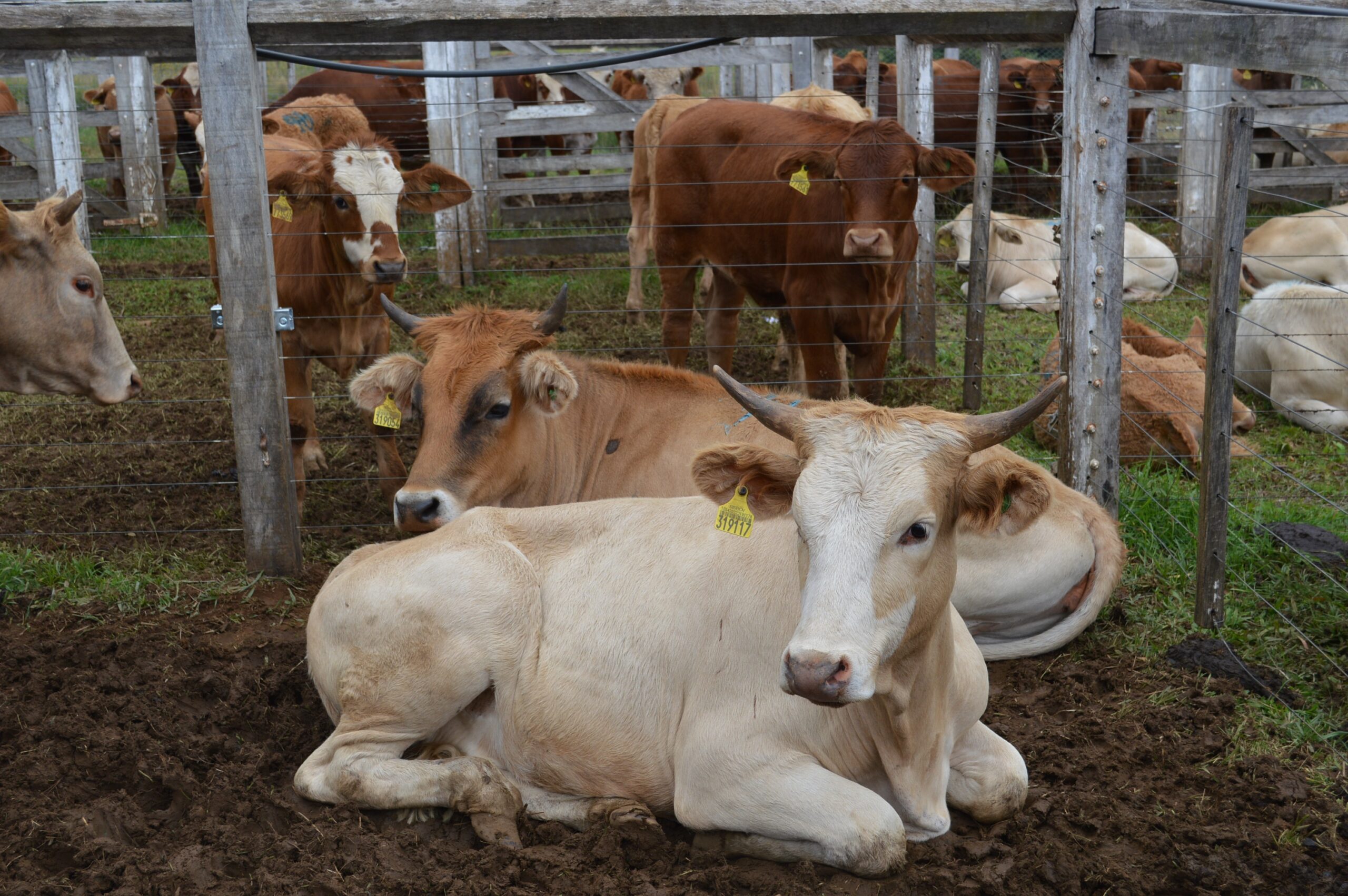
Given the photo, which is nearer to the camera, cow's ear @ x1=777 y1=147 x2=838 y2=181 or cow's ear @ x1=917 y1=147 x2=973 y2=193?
cow's ear @ x1=917 y1=147 x2=973 y2=193

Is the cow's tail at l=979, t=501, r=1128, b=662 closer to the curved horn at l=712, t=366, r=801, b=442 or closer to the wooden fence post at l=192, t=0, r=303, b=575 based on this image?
the curved horn at l=712, t=366, r=801, b=442

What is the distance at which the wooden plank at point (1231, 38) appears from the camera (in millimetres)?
4102

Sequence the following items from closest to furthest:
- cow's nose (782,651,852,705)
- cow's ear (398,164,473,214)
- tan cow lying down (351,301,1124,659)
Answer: cow's nose (782,651,852,705), tan cow lying down (351,301,1124,659), cow's ear (398,164,473,214)

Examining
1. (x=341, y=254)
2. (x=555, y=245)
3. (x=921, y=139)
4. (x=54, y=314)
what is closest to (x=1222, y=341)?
(x=921, y=139)

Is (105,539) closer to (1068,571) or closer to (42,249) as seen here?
(42,249)

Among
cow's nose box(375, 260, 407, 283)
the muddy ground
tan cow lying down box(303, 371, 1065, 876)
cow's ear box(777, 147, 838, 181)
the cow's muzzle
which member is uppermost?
cow's ear box(777, 147, 838, 181)

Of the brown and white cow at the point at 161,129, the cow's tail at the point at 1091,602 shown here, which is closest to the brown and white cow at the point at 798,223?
the cow's tail at the point at 1091,602

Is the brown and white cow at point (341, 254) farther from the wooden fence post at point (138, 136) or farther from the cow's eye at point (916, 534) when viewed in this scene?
the wooden fence post at point (138, 136)

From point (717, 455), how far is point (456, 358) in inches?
81.7

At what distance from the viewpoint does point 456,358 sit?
17.3ft

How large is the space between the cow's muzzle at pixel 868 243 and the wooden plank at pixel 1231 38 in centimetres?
167

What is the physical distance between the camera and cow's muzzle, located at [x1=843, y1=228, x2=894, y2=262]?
6777mm

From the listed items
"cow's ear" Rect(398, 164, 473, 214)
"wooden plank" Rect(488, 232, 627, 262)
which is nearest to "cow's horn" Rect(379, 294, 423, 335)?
"cow's ear" Rect(398, 164, 473, 214)

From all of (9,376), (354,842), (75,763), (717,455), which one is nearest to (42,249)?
(9,376)
